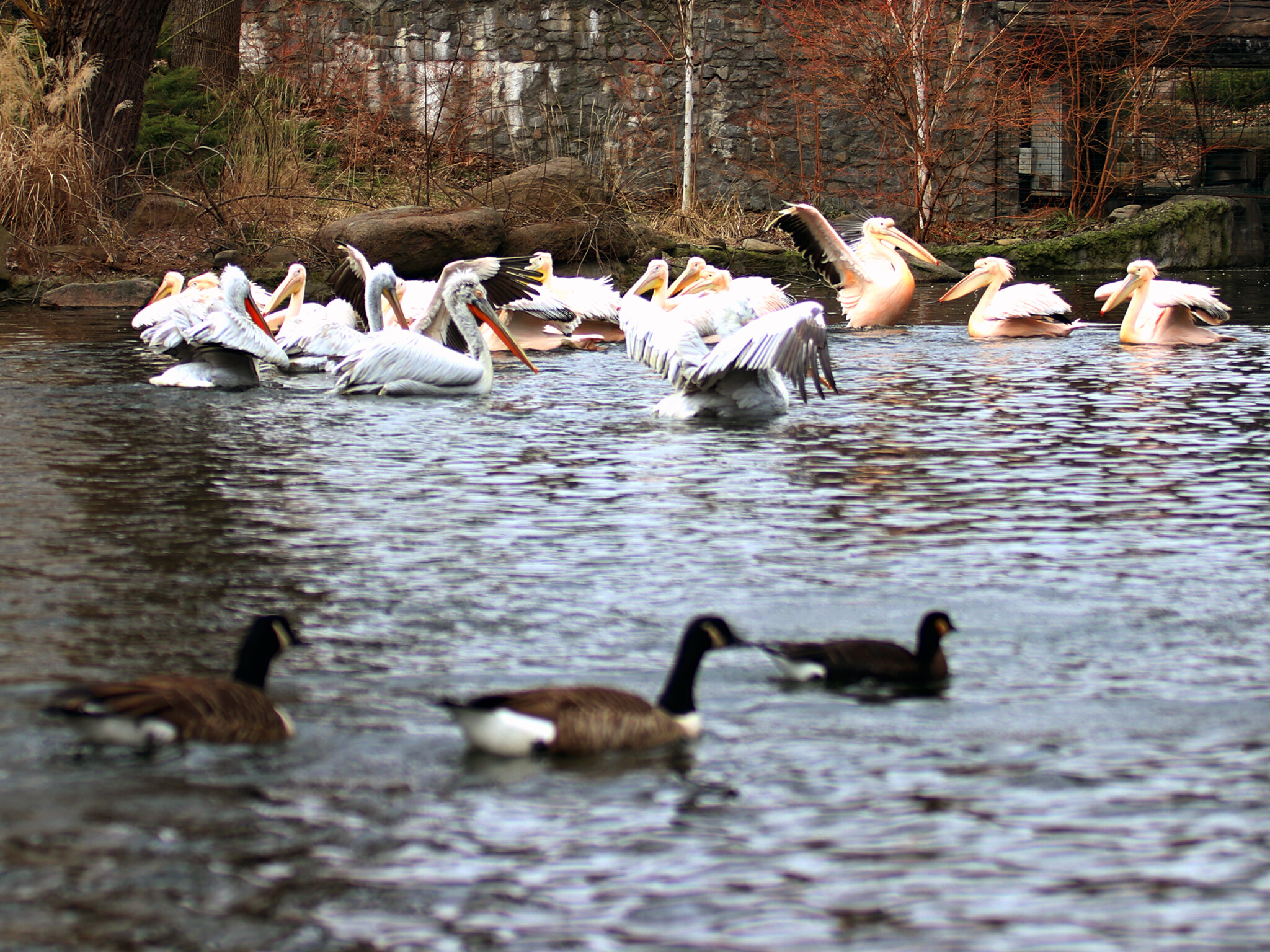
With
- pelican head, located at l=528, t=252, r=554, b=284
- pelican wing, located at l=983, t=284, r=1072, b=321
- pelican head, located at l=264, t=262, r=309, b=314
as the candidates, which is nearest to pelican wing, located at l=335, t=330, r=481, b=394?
pelican head, located at l=264, t=262, r=309, b=314

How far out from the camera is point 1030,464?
680cm

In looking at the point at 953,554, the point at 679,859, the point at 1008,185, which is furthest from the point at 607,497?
the point at 1008,185

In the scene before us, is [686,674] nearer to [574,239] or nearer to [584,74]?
[574,239]

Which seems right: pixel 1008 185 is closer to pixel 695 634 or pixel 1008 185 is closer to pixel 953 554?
pixel 953 554

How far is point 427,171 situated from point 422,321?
303 inches

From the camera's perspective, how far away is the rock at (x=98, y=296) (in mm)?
14977

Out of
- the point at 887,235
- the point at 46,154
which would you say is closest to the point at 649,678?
the point at 887,235

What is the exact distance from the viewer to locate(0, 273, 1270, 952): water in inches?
107

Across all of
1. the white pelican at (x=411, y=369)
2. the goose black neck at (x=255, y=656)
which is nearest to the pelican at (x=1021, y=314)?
the white pelican at (x=411, y=369)

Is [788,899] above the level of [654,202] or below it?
below

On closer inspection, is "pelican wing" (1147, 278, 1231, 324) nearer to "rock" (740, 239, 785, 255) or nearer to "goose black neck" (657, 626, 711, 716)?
"rock" (740, 239, 785, 255)

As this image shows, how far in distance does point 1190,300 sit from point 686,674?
361 inches

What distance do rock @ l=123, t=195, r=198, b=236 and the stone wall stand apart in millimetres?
5278

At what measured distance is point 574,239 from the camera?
54.7 feet
